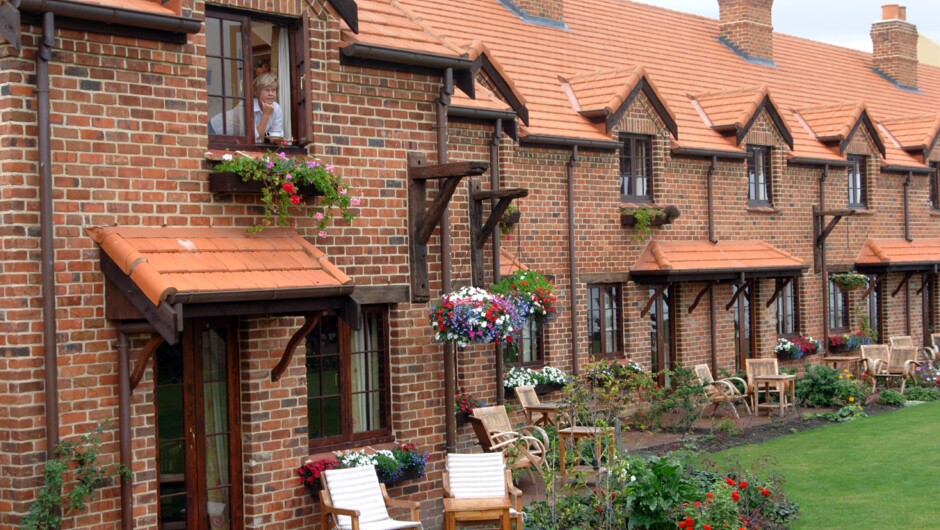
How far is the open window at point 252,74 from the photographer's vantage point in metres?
10.1

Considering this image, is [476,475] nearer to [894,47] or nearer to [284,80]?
[284,80]

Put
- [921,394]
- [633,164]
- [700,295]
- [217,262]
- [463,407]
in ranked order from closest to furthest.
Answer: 1. [217,262]
2. [463,407]
3. [633,164]
4. [700,295]
5. [921,394]

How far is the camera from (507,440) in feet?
44.9

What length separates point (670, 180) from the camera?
20.3 metres

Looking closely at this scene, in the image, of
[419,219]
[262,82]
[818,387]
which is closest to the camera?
[262,82]

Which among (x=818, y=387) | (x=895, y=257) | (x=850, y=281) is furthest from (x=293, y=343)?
(x=895, y=257)

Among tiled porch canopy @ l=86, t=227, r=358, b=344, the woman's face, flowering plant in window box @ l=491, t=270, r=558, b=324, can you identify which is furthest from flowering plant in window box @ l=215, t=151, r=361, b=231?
flowering plant in window box @ l=491, t=270, r=558, b=324

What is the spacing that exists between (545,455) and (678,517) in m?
3.88

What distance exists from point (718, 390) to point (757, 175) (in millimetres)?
5499

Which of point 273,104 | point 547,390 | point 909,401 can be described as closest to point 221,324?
point 273,104

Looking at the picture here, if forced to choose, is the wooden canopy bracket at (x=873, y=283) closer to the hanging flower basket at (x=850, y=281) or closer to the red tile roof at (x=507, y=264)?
the hanging flower basket at (x=850, y=281)

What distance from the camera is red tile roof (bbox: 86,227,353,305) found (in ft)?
27.8

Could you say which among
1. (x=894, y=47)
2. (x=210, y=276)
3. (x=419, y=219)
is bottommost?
(x=210, y=276)

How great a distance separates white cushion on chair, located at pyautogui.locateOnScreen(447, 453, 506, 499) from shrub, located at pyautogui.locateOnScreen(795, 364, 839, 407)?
11.2 metres
